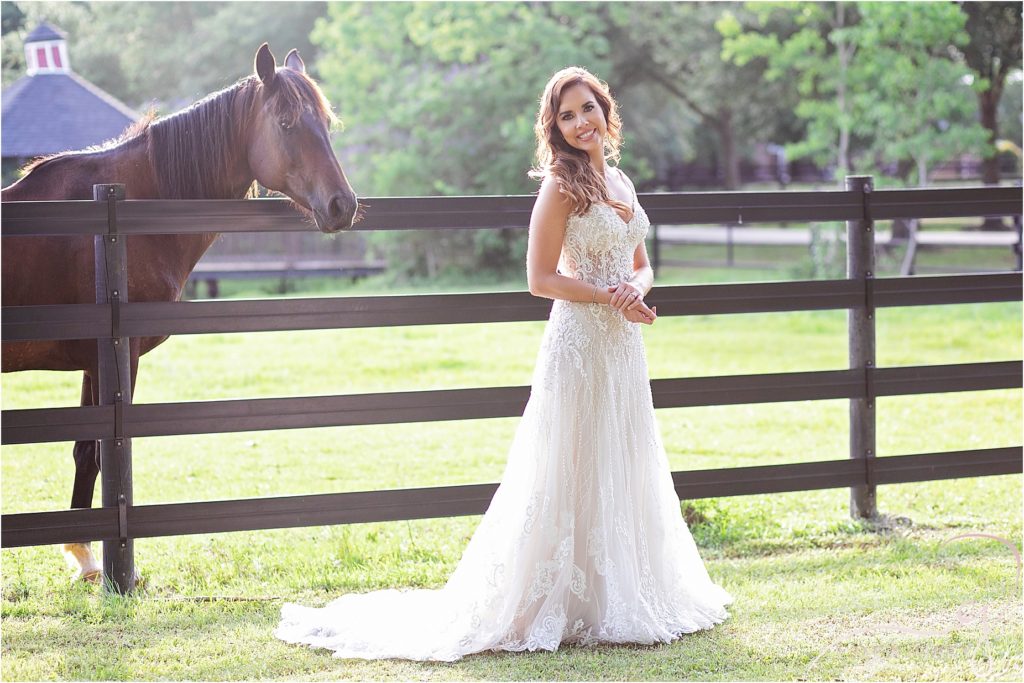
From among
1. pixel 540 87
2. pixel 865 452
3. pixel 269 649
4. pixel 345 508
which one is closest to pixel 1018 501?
pixel 865 452

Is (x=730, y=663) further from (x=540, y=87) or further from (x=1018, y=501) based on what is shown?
(x=540, y=87)

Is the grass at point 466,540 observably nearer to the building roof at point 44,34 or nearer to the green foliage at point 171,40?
the building roof at point 44,34

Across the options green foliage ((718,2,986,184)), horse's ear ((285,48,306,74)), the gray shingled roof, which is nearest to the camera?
horse's ear ((285,48,306,74))

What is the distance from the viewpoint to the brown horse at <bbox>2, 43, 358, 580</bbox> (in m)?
4.72

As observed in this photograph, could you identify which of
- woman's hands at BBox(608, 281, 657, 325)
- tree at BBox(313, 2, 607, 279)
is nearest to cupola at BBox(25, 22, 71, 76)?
tree at BBox(313, 2, 607, 279)

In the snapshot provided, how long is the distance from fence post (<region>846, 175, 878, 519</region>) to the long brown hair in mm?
1883

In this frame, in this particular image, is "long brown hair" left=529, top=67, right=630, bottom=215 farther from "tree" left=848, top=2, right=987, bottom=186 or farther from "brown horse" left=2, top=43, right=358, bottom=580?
"tree" left=848, top=2, right=987, bottom=186

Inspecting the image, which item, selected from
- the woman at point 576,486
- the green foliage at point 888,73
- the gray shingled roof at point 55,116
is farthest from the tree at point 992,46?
the woman at point 576,486

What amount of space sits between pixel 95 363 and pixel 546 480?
216cm

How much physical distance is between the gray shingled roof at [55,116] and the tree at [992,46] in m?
17.7

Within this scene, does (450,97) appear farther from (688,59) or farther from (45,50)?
(688,59)

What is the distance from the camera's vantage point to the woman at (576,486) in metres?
3.99

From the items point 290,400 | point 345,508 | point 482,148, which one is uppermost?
point 482,148

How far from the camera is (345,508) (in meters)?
4.80
